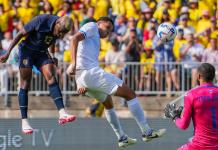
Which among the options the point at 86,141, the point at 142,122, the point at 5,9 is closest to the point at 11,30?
the point at 5,9

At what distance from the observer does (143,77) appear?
2033 centimetres

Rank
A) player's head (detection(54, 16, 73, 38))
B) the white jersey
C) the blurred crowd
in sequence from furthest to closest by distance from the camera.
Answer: the blurred crowd, the white jersey, player's head (detection(54, 16, 73, 38))

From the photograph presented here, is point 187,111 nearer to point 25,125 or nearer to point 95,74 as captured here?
point 95,74

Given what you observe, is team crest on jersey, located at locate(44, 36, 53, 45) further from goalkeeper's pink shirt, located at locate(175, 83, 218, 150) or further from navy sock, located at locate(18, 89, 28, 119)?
goalkeeper's pink shirt, located at locate(175, 83, 218, 150)

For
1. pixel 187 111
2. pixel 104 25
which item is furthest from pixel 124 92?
pixel 187 111

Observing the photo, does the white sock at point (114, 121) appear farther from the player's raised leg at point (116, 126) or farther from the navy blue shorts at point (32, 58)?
the navy blue shorts at point (32, 58)

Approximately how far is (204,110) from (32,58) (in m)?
4.09

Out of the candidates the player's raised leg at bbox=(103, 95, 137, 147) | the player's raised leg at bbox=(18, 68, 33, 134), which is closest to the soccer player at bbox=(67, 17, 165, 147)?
the player's raised leg at bbox=(103, 95, 137, 147)

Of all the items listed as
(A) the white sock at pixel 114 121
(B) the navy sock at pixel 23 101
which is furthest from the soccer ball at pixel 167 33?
(B) the navy sock at pixel 23 101

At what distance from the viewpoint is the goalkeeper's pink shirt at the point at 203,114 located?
10969 mm

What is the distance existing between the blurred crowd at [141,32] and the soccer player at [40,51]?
5065 millimetres

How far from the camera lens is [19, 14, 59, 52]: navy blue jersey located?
13.9 meters

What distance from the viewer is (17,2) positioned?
22.2 metres

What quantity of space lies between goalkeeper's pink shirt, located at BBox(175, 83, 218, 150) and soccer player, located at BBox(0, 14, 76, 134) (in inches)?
124
